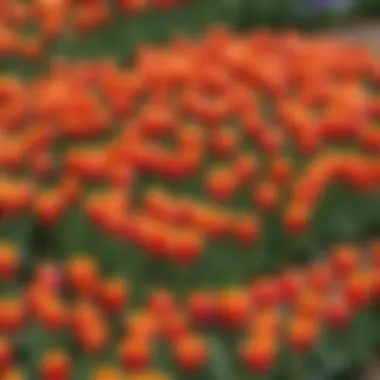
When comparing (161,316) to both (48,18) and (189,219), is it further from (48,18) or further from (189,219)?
(48,18)

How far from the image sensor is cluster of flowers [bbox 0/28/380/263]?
2.65 m

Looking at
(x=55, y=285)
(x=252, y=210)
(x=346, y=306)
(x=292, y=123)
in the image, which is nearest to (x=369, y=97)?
(x=292, y=123)

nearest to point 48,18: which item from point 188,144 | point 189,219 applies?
point 188,144

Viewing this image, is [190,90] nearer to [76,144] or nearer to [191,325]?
[76,144]

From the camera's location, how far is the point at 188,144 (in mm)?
2820

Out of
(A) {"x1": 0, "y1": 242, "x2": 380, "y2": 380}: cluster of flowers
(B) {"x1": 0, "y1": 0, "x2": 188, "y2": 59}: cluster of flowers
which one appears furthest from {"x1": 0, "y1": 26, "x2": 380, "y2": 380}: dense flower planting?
(B) {"x1": 0, "y1": 0, "x2": 188, "y2": 59}: cluster of flowers

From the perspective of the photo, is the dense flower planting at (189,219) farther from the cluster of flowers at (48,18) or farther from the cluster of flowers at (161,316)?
the cluster of flowers at (48,18)

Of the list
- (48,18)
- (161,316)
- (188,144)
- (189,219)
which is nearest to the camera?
(161,316)

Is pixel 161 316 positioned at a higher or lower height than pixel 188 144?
lower

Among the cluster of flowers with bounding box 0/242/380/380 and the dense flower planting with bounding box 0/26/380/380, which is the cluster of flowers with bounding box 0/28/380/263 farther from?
the cluster of flowers with bounding box 0/242/380/380

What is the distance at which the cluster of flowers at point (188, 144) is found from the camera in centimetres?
265

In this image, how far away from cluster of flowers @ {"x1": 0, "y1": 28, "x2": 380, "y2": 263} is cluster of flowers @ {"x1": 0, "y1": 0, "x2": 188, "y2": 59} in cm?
22

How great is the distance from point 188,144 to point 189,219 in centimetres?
24

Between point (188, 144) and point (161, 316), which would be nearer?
point (161, 316)
